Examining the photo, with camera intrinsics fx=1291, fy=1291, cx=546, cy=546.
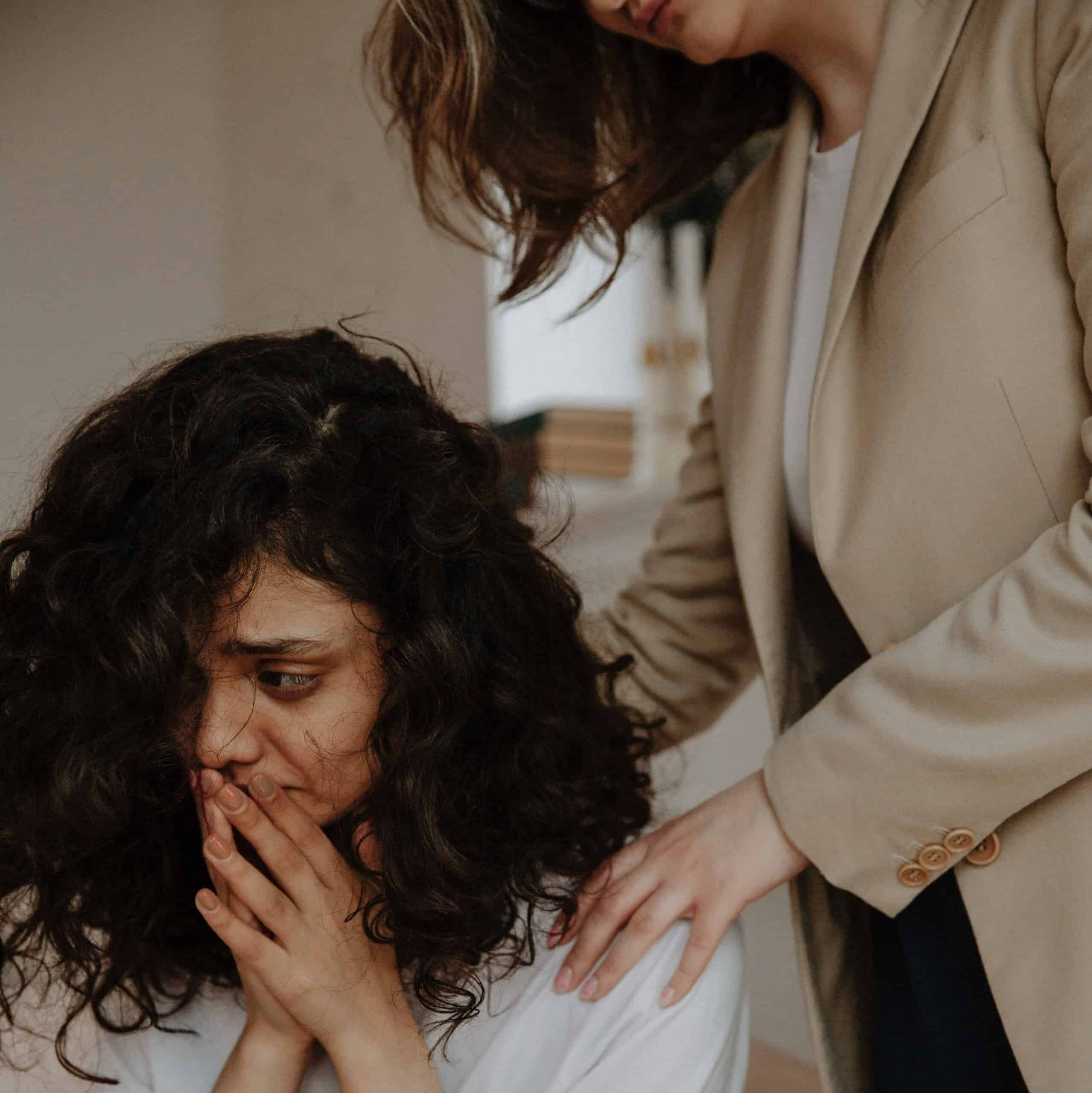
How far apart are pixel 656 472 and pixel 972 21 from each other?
2188 mm

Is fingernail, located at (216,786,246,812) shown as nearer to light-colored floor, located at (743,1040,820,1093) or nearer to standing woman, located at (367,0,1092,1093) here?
standing woman, located at (367,0,1092,1093)

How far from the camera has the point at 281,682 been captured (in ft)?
3.28

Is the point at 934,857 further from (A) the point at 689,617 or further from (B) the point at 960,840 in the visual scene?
(A) the point at 689,617

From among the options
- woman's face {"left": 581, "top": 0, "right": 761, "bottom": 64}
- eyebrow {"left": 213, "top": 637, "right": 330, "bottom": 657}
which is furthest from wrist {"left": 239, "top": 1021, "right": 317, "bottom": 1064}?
woman's face {"left": 581, "top": 0, "right": 761, "bottom": 64}

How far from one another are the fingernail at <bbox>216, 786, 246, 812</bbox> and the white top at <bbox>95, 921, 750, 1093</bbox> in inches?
11.8

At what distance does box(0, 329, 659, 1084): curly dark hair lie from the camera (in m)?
1.01

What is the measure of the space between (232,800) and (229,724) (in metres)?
0.06

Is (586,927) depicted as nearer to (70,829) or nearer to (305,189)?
(70,829)

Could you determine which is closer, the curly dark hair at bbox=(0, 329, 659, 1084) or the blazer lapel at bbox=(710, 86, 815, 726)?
the curly dark hair at bbox=(0, 329, 659, 1084)

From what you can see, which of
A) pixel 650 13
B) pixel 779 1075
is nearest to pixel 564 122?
pixel 650 13

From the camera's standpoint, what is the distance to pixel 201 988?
3.94ft

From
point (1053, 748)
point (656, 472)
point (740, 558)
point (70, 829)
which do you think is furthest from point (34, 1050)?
point (656, 472)

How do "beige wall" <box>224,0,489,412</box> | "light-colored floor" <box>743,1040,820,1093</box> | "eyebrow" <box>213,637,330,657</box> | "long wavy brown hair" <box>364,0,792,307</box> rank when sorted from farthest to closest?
"light-colored floor" <box>743,1040,820,1093</box>, "beige wall" <box>224,0,489,412</box>, "long wavy brown hair" <box>364,0,792,307</box>, "eyebrow" <box>213,637,330,657</box>

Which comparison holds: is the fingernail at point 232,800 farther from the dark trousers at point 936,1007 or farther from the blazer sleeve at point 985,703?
the dark trousers at point 936,1007
